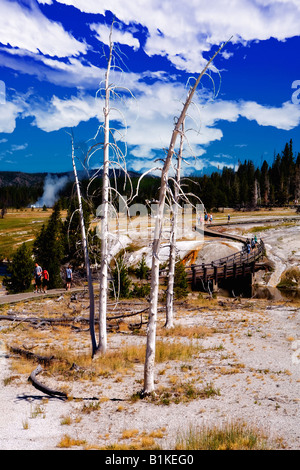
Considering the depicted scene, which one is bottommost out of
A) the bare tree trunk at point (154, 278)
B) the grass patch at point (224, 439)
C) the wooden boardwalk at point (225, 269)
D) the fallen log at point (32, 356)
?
the wooden boardwalk at point (225, 269)

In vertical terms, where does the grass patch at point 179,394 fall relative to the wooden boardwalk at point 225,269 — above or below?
above

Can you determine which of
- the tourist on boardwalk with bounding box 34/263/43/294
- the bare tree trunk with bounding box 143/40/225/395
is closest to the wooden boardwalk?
the tourist on boardwalk with bounding box 34/263/43/294

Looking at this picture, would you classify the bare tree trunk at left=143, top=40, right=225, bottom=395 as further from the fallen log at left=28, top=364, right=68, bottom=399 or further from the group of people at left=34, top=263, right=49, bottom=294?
the group of people at left=34, top=263, right=49, bottom=294

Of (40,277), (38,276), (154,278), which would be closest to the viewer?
(154,278)

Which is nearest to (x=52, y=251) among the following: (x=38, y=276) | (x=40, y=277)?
(x=40, y=277)

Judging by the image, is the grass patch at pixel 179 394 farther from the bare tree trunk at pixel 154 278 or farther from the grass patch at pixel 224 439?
the grass patch at pixel 224 439

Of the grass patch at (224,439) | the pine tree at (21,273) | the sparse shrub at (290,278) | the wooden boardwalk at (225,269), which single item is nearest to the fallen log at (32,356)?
the grass patch at (224,439)

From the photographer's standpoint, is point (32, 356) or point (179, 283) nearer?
point (32, 356)

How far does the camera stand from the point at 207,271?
3725cm

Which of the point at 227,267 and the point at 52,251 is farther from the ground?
the point at 52,251

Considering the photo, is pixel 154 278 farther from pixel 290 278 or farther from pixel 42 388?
pixel 290 278

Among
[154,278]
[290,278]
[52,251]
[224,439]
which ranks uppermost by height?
[154,278]

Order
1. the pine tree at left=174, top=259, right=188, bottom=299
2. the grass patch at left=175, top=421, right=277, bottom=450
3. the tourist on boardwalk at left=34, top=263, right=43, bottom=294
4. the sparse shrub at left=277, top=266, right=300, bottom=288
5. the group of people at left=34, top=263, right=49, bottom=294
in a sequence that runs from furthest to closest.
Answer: the sparse shrub at left=277, top=266, right=300, bottom=288 < the pine tree at left=174, top=259, right=188, bottom=299 < the group of people at left=34, top=263, right=49, bottom=294 < the tourist on boardwalk at left=34, top=263, right=43, bottom=294 < the grass patch at left=175, top=421, right=277, bottom=450

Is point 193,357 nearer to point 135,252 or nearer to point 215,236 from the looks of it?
point 135,252
